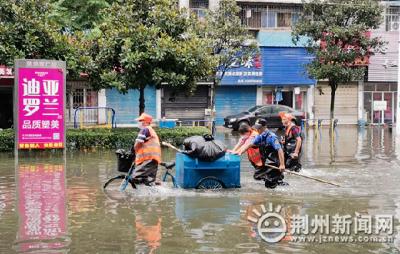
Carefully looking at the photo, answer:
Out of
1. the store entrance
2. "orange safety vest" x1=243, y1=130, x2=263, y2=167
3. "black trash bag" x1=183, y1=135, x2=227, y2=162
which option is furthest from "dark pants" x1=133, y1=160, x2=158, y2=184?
the store entrance

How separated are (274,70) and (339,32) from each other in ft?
23.9

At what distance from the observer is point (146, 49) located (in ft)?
60.4

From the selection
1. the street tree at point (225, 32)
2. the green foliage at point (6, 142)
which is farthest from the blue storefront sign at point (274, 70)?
the green foliage at point (6, 142)

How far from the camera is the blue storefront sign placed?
32969mm

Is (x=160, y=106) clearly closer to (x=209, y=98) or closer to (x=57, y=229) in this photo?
(x=209, y=98)

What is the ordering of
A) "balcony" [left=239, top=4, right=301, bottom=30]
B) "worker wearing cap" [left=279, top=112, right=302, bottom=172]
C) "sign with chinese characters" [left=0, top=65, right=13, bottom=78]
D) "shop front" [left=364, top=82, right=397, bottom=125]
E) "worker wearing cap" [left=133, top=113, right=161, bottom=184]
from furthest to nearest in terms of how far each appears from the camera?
"shop front" [left=364, top=82, right=397, bottom=125]
"balcony" [left=239, top=4, right=301, bottom=30]
"sign with chinese characters" [left=0, top=65, right=13, bottom=78]
"worker wearing cap" [left=279, top=112, right=302, bottom=172]
"worker wearing cap" [left=133, top=113, right=161, bottom=184]

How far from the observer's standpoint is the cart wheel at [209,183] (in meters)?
10.2

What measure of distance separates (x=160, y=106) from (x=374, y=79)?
43.4 feet

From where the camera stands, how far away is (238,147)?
10555 mm

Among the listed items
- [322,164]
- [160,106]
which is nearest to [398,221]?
[322,164]

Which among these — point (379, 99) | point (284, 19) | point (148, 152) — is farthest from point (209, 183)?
point (379, 99)

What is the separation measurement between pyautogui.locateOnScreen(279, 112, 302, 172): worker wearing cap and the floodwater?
0.42 m

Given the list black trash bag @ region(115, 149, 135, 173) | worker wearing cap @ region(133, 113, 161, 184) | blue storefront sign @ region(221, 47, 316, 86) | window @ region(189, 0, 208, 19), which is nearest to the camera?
worker wearing cap @ region(133, 113, 161, 184)

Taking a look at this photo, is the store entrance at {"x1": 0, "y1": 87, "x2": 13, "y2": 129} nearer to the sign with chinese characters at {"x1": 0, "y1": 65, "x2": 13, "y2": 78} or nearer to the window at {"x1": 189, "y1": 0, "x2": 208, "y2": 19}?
the sign with chinese characters at {"x1": 0, "y1": 65, "x2": 13, "y2": 78}
